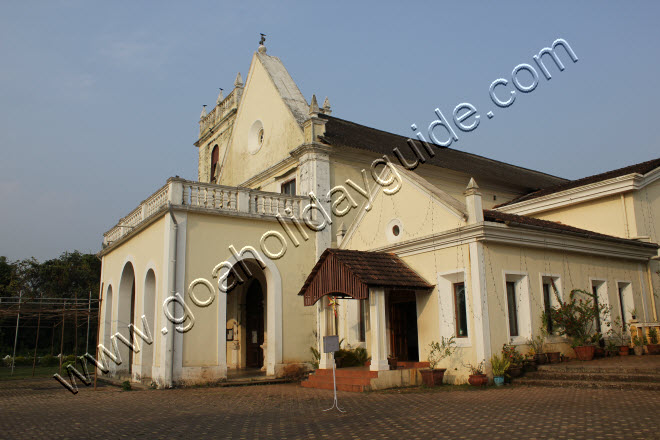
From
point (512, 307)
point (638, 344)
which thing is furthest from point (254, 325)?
point (638, 344)

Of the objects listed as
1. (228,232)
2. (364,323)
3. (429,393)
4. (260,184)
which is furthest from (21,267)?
(429,393)

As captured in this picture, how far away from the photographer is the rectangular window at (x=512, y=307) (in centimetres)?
1368

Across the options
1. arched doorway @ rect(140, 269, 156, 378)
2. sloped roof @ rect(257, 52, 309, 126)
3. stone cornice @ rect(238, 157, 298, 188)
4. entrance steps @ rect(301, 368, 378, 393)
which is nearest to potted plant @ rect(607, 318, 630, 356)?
entrance steps @ rect(301, 368, 378, 393)

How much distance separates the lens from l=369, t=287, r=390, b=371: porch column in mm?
13352

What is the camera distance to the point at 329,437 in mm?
7613

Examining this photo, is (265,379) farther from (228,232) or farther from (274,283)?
(228,232)

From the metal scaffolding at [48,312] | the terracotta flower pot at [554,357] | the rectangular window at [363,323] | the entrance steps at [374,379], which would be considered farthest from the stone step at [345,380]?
the metal scaffolding at [48,312]

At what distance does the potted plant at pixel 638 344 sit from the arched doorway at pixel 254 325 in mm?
12663

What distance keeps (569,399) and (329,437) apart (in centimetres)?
505

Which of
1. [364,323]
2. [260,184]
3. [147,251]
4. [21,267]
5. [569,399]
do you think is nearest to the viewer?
[569,399]

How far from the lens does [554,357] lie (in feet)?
44.9

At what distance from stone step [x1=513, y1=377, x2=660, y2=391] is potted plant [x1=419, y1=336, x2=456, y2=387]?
171cm

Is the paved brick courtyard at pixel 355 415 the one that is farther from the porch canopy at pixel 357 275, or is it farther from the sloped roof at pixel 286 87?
the sloped roof at pixel 286 87

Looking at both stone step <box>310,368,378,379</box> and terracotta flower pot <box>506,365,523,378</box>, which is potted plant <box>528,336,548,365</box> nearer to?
terracotta flower pot <box>506,365,523,378</box>
